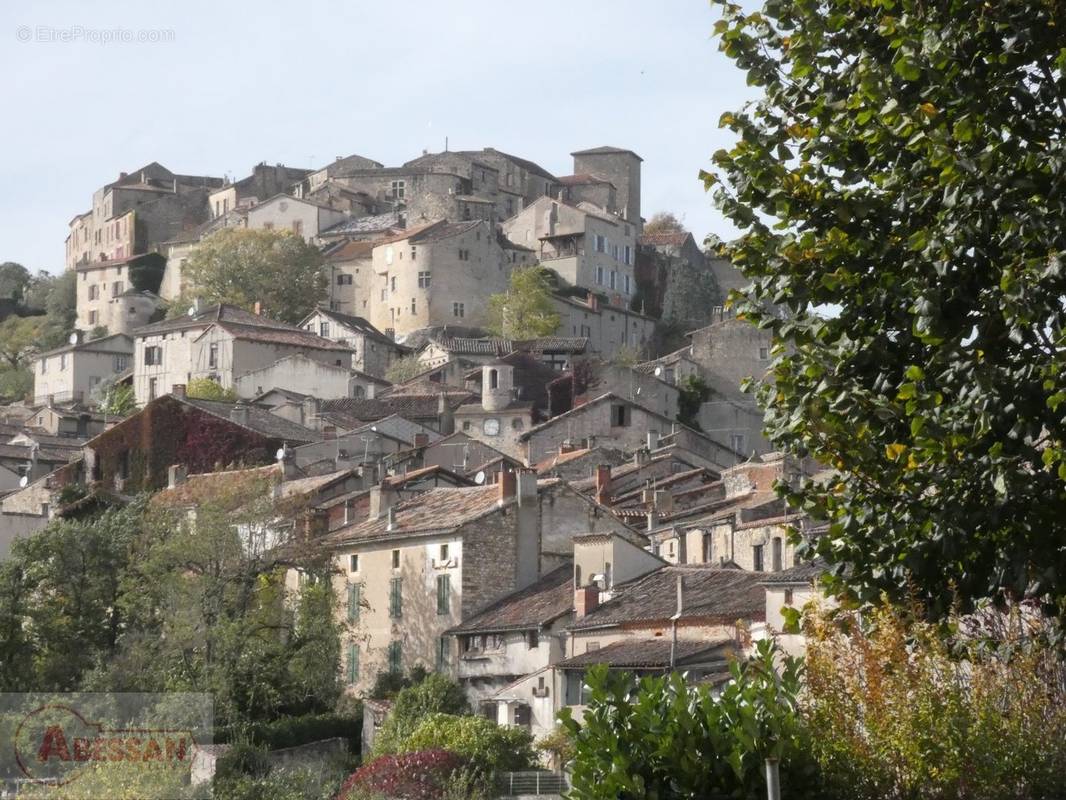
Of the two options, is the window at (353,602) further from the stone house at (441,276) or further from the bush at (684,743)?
the stone house at (441,276)

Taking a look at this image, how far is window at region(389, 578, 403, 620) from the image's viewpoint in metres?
48.6

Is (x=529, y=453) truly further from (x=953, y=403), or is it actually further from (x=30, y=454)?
Answer: (x=953, y=403)

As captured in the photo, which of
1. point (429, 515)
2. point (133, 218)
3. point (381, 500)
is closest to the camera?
point (429, 515)

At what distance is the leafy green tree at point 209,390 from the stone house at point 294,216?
1499 inches

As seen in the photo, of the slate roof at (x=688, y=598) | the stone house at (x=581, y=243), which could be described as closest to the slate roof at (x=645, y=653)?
the slate roof at (x=688, y=598)

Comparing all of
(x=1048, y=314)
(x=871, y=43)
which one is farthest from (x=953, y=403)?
(x=871, y=43)

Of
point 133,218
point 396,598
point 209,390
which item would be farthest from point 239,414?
point 133,218

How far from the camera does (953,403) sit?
1597 centimetres

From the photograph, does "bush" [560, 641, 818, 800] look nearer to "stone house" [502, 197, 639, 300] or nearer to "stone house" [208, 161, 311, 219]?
"stone house" [502, 197, 639, 300]

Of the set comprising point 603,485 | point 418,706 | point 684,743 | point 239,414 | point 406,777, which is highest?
point 239,414

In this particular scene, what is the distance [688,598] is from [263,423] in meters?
38.3

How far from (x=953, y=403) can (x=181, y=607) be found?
33.1m

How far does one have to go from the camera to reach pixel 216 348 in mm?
95750

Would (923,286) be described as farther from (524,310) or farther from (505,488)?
(524,310)
